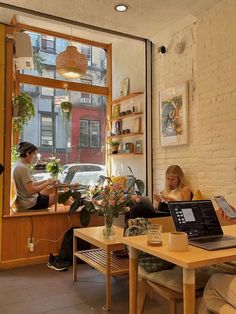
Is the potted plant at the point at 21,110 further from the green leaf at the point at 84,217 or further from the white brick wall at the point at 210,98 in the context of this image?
the white brick wall at the point at 210,98

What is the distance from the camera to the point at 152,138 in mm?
4387

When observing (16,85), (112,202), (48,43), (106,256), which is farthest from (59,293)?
(48,43)

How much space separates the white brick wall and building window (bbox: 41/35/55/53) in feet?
5.98

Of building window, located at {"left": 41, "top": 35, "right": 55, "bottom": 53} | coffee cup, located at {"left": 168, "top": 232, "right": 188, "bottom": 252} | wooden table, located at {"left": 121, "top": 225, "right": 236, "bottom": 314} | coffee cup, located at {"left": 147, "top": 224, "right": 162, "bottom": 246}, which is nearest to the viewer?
wooden table, located at {"left": 121, "top": 225, "right": 236, "bottom": 314}

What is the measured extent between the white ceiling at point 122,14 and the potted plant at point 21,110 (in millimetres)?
957

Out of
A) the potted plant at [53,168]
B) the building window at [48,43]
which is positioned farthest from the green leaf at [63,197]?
the building window at [48,43]

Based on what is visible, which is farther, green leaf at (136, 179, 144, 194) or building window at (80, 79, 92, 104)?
building window at (80, 79, 92, 104)

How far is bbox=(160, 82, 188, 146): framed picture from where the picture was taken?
12.3 ft

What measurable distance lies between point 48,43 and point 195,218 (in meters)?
3.87

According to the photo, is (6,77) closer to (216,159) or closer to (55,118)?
(55,118)

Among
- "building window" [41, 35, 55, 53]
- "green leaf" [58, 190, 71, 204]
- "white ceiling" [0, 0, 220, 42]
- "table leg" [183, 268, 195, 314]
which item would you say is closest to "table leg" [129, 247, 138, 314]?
"table leg" [183, 268, 195, 314]

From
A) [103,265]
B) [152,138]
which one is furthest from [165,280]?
[152,138]

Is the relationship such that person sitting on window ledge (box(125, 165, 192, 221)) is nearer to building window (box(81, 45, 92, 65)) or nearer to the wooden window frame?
the wooden window frame

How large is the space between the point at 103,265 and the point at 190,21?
2.93 m
